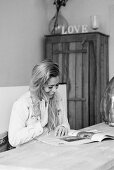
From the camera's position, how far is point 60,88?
3197mm

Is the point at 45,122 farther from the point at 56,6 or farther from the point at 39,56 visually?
the point at 56,6

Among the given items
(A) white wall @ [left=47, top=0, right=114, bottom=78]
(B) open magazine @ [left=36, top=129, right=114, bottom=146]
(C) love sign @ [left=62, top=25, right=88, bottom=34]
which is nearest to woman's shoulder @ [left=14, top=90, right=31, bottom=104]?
(B) open magazine @ [left=36, top=129, right=114, bottom=146]

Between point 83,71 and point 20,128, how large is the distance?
79.4 inches

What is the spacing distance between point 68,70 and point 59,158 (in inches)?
103

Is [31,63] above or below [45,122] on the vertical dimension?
above

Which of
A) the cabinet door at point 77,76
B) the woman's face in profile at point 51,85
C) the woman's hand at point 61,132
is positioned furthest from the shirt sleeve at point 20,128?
the cabinet door at point 77,76

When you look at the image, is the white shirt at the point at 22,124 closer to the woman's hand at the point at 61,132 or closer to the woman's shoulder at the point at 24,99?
the woman's shoulder at the point at 24,99

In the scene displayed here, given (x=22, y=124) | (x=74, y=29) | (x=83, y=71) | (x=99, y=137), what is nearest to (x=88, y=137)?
(x=99, y=137)

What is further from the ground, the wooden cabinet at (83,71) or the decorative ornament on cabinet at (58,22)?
the decorative ornament on cabinet at (58,22)

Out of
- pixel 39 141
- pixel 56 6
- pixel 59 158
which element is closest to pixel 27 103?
pixel 39 141

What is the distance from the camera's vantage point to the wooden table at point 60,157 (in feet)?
5.03

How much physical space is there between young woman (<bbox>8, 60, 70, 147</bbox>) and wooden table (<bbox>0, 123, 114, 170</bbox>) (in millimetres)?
240

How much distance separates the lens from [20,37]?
415cm

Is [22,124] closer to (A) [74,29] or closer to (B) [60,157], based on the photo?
(B) [60,157]
